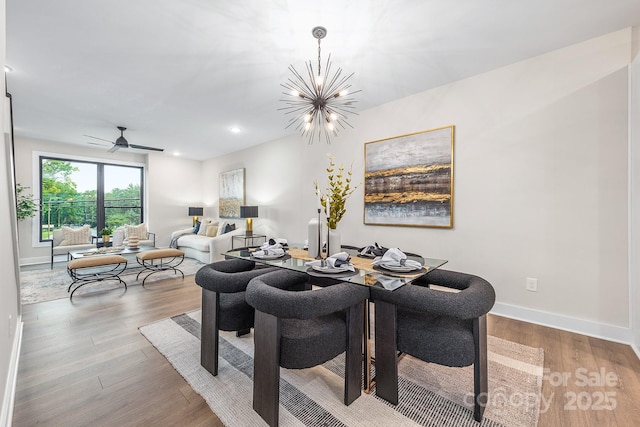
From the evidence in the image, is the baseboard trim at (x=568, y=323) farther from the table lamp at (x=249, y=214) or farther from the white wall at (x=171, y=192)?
the white wall at (x=171, y=192)

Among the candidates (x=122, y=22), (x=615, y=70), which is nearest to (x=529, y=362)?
(x=615, y=70)

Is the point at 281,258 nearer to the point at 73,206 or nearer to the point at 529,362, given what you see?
the point at 529,362

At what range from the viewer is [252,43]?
231cm

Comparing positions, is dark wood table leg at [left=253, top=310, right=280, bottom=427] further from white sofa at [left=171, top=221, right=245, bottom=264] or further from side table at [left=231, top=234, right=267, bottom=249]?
side table at [left=231, top=234, right=267, bottom=249]

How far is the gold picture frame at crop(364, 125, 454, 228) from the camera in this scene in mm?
3037

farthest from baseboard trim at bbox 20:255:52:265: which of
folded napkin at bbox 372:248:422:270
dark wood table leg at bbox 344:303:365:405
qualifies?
folded napkin at bbox 372:248:422:270

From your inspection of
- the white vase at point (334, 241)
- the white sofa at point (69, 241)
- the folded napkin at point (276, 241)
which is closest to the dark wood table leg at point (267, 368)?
the white vase at point (334, 241)

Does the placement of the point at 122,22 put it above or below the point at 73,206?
above

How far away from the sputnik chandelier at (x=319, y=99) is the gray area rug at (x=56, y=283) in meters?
3.37

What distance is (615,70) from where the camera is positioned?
7.22 feet

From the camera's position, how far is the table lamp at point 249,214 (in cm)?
548

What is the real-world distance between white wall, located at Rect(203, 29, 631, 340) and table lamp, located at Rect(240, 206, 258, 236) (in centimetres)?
331

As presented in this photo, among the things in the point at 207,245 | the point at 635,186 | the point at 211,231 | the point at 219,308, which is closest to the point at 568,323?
the point at 635,186

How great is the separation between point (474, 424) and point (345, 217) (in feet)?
9.55
